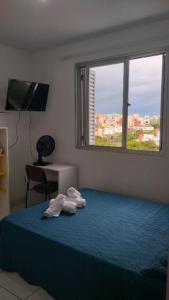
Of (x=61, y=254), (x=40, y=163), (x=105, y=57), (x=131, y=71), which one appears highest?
(x=105, y=57)

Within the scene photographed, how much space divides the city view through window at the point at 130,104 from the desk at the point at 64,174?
20.8 inches

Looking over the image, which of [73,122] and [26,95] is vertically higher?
[26,95]

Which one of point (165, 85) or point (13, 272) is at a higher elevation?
point (165, 85)

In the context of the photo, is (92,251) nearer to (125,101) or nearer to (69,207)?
(69,207)

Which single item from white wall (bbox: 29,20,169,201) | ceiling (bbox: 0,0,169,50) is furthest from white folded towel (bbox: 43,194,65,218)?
ceiling (bbox: 0,0,169,50)

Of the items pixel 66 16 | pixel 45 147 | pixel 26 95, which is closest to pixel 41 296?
pixel 45 147

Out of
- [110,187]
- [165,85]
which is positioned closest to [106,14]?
[165,85]

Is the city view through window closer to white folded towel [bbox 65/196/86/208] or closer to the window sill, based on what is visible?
the window sill

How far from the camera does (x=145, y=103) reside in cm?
289

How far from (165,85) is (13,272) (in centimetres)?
252

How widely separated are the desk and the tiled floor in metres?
1.30

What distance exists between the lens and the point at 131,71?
296 cm

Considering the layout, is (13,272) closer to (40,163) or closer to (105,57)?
(40,163)

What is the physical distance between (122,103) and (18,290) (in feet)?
7.72
